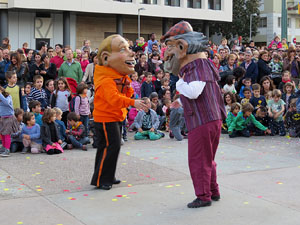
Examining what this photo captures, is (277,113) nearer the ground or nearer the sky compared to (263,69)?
nearer the ground

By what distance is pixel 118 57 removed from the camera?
665 cm

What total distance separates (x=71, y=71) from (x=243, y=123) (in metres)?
4.53

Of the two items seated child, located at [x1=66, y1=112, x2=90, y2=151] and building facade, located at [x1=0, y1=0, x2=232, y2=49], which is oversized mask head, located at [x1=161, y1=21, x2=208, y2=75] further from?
building facade, located at [x1=0, y1=0, x2=232, y2=49]

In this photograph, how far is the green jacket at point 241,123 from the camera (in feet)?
35.3

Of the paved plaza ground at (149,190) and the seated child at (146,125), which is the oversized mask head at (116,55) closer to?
the paved plaza ground at (149,190)

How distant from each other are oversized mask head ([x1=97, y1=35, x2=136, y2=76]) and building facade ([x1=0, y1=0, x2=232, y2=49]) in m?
26.2

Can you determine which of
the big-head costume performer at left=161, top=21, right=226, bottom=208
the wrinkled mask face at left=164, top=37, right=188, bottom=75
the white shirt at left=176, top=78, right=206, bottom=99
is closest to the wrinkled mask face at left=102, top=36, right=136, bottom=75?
the wrinkled mask face at left=164, top=37, right=188, bottom=75

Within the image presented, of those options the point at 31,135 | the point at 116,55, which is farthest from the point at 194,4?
the point at 116,55

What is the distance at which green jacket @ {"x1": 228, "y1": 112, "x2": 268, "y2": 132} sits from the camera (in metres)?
10.8

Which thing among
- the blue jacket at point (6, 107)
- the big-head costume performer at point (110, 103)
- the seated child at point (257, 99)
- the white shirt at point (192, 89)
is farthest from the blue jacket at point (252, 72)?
the white shirt at point (192, 89)

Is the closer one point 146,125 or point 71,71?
point 146,125

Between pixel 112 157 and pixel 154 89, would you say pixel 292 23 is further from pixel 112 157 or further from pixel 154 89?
pixel 112 157

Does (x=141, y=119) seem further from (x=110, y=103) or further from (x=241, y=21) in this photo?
(x=241, y=21)

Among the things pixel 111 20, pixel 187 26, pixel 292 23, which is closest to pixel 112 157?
pixel 187 26
